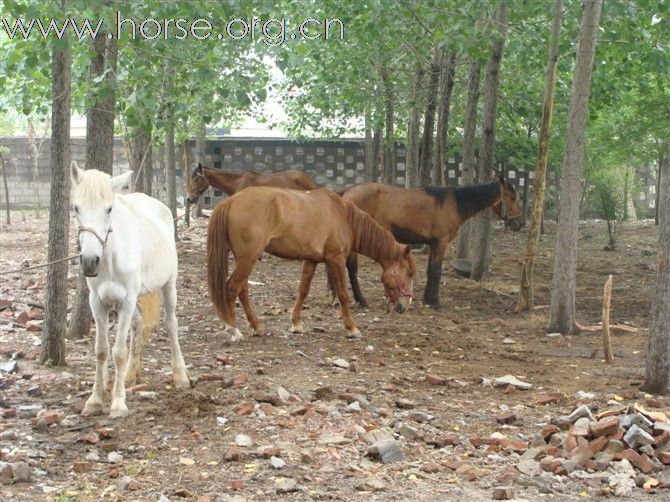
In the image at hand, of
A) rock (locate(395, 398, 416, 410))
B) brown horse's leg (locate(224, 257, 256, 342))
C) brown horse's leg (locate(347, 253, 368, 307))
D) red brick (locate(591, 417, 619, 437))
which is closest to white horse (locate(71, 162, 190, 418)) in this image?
rock (locate(395, 398, 416, 410))

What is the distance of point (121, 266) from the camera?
21.3 ft

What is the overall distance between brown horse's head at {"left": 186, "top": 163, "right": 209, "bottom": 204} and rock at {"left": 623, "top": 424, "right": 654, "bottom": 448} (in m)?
11.9

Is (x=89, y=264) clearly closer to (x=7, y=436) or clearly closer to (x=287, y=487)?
(x=7, y=436)

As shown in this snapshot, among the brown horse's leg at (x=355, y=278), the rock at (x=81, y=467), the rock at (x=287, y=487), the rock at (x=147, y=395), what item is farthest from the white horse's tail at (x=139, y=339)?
the brown horse's leg at (x=355, y=278)

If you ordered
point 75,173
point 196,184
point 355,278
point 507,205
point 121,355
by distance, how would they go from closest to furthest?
point 75,173 → point 121,355 → point 355,278 → point 507,205 → point 196,184

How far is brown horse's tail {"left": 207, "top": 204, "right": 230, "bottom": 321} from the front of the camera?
9.65 meters

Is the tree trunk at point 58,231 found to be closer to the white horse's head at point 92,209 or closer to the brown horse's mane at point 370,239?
the white horse's head at point 92,209

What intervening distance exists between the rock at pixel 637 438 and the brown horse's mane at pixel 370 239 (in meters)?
5.27

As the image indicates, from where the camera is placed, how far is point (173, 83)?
8844mm

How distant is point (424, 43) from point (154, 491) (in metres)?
11.7

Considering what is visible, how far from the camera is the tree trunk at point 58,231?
760 centimetres

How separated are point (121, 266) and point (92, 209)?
51 cm

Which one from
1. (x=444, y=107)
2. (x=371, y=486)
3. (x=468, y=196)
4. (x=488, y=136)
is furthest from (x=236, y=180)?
(x=371, y=486)

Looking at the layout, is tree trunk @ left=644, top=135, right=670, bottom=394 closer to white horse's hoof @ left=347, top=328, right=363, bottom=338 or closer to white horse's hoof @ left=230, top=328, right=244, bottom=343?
white horse's hoof @ left=347, top=328, right=363, bottom=338
